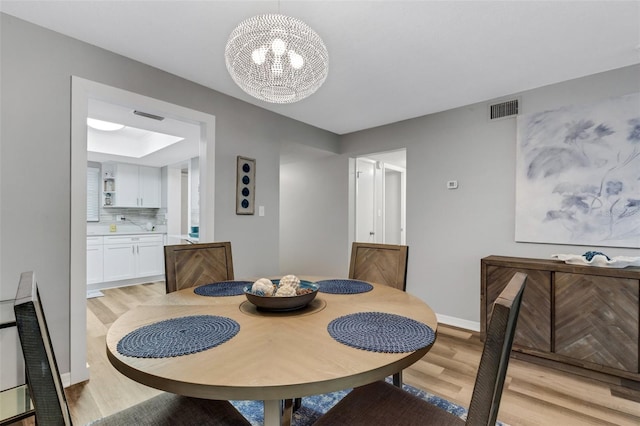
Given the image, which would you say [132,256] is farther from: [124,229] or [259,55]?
[259,55]

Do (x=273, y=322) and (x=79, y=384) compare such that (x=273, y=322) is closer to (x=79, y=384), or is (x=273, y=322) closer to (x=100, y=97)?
(x=79, y=384)

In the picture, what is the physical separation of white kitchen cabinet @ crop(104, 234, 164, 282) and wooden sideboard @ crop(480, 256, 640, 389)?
17.5 ft

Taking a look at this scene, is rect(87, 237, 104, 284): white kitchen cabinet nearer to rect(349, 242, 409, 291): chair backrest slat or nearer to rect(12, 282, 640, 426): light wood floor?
rect(12, 282, 640, 426): light wood floor

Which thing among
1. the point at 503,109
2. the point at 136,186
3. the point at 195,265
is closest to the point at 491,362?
the point at 195,265

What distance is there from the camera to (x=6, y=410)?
1301mm

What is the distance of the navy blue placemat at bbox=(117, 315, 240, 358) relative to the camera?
35.7 inches

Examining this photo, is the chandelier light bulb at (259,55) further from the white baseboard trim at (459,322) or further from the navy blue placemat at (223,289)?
the white baseboard trim at (459,322)

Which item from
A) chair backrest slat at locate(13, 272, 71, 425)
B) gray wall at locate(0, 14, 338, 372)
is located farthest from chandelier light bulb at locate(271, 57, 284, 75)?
gray wall at locate(0, 14, 338, 372)

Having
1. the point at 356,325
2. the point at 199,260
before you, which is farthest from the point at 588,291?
the point at 199,260

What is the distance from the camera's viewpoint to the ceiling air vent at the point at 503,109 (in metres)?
2.91

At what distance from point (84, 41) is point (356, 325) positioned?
2639 millimetres

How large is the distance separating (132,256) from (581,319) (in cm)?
590

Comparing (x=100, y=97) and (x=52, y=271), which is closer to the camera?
(x=52, y=271)

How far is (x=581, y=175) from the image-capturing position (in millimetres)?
2531
